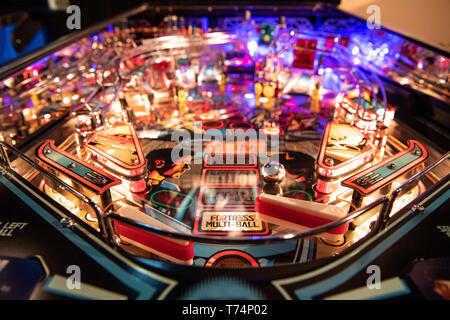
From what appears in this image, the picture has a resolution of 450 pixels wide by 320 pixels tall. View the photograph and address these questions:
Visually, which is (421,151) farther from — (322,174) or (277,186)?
(277,186)

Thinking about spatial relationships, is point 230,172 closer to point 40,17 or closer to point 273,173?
point 273,173

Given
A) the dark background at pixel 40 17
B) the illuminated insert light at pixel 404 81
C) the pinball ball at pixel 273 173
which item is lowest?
the pinball ball at pixel 273 173

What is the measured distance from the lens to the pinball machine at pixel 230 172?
1.82 m

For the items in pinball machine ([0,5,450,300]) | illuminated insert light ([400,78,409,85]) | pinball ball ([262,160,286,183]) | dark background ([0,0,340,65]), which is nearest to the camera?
pinball machine ([0,5,450,300])

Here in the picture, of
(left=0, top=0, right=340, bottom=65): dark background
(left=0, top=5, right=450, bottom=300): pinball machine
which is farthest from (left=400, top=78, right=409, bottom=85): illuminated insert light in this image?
(left=0, top=0, right=340, bottom=65): dark background

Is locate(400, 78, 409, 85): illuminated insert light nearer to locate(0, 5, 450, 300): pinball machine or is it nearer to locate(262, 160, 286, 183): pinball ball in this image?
locate(0, 5, 450, 300): pinball machine

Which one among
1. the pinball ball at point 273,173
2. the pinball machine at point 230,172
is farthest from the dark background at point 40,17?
the pinball ball at point 273,173

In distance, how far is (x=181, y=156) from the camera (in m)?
3.81

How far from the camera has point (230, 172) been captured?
3.53m

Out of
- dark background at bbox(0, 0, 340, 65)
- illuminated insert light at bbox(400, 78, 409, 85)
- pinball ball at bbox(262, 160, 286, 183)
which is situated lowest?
pinball ball at bbox(262, 160, 286, 183)

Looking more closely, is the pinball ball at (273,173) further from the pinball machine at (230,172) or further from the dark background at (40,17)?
the dark background at (40,17)

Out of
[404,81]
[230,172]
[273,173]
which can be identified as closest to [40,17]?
[230,172]

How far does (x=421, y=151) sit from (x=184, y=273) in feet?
8.90

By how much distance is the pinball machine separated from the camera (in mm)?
1823
